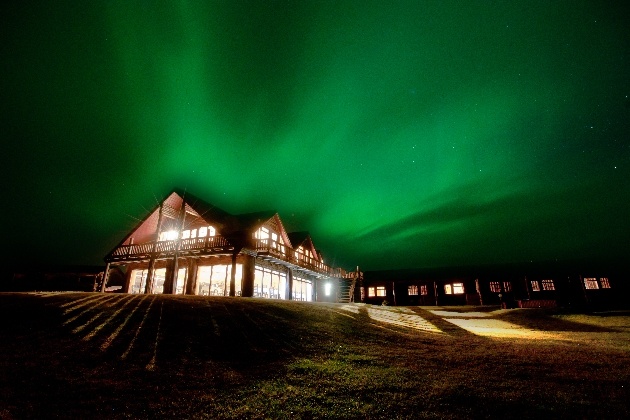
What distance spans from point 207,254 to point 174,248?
122 inches

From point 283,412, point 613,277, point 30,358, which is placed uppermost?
point 613,277

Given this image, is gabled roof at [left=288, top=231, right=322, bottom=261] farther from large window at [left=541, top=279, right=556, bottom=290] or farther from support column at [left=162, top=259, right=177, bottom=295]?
large window at [left=541, top=279, right=556, bottom=290]

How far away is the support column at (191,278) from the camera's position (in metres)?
24.7

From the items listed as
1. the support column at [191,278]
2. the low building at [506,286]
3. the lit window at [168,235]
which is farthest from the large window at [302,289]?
the low building at [506,286]

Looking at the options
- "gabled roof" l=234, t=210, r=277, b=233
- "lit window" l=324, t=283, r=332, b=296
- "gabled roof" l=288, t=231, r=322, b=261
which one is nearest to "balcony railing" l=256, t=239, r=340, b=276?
"gabled roof" l=234, t=210, r=277, b=233

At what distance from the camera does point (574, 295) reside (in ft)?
121

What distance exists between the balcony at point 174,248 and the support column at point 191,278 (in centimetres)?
189

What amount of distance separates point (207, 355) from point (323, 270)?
27.5m

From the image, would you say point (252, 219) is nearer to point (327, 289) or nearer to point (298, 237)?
point (298, 237)

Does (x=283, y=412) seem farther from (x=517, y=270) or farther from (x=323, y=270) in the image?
(x=517, y=270)

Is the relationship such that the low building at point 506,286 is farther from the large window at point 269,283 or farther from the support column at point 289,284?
the large window at point 269,283

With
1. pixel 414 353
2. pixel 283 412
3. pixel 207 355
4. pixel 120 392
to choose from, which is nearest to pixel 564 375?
pixel 414 353

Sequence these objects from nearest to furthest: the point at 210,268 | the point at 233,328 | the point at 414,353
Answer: the point at 414,353
the point at 233,328
the point at 210,268

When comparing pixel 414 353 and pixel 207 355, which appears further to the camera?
pixel 414 353
